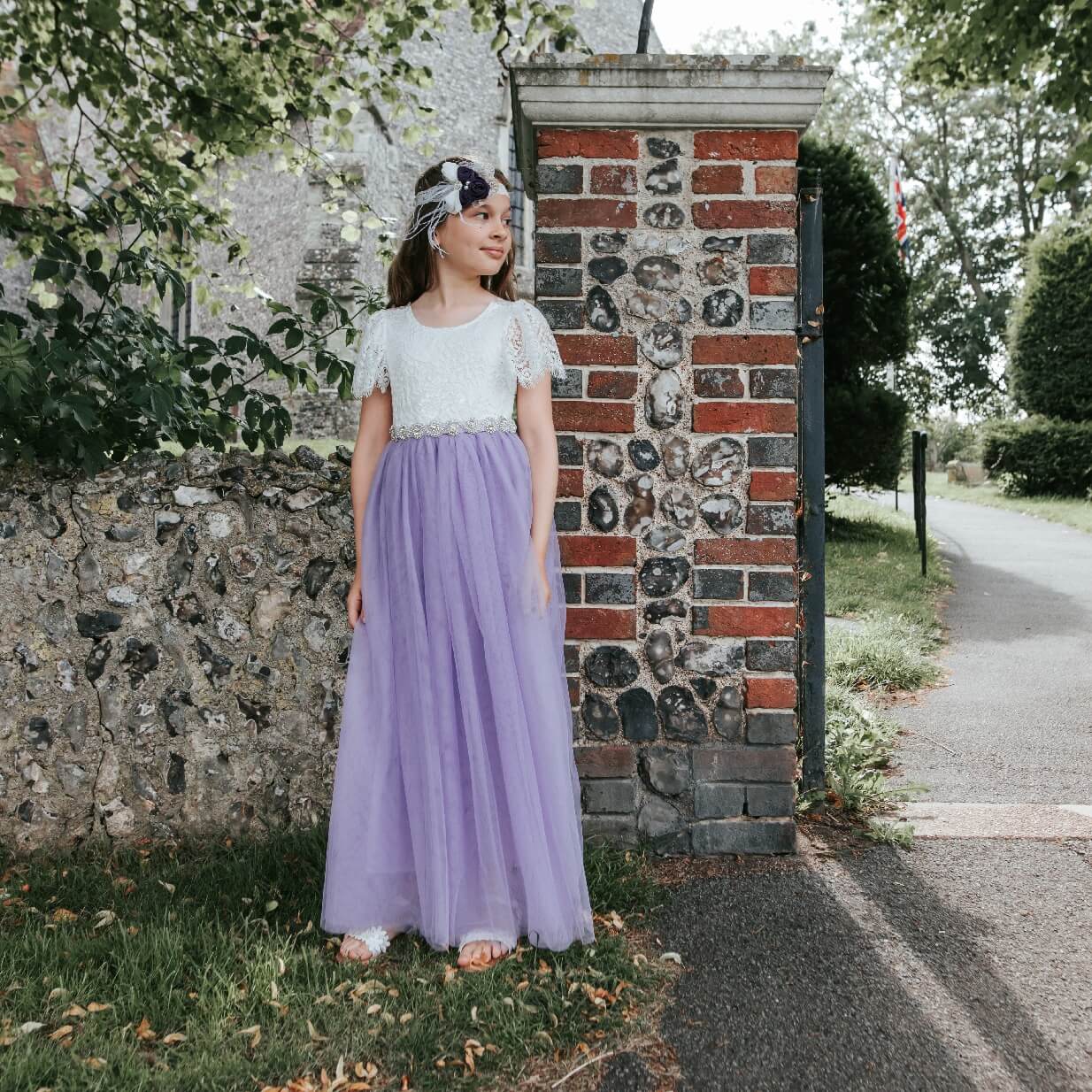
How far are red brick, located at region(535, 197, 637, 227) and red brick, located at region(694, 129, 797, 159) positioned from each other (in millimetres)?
262

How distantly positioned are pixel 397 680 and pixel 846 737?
2326 millimetres

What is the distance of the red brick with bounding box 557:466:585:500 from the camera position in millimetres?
2961

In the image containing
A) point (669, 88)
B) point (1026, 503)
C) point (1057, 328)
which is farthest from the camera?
point (1057, 328)

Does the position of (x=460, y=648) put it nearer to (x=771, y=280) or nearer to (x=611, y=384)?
(x=611, y=384)

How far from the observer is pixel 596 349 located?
2.93 m

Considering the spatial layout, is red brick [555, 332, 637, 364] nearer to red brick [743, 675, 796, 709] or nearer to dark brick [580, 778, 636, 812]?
red brick [743, 675, 796, 709]

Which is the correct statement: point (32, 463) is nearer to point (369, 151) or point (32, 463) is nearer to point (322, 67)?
point (322, 67)

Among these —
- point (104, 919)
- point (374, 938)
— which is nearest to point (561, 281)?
point (374, 938)

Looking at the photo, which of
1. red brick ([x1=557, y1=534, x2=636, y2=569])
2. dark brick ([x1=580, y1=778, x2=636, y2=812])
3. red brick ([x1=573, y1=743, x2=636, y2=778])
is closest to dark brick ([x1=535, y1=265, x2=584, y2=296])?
red brick ([x1=557, y1=534, x2=636, y2=569])

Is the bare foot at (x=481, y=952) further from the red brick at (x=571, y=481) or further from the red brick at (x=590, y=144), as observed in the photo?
the red brick at (x=590, y=144)

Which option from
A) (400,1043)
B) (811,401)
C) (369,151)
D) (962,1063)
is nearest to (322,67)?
(811,401)

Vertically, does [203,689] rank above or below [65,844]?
above

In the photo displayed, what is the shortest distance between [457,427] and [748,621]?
108 centimetres

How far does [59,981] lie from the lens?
7.42 ft
